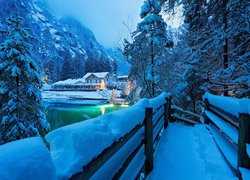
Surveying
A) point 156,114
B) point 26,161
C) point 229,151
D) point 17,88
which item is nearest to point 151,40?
point 17,88

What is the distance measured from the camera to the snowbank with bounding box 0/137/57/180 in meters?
0.74

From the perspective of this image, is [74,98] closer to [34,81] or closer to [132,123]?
[34,81]

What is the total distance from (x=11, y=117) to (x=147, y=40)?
11.0m

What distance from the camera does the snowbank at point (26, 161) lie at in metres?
0.74

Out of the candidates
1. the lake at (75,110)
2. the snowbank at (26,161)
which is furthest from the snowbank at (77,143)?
the lake at (75,110)

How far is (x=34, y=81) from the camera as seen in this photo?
11.8 m

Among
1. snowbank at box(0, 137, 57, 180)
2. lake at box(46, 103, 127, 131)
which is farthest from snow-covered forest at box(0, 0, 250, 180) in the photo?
lake at box(46, 103, 127, 131)

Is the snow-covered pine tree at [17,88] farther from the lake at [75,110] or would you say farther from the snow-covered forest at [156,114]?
the lake at [75,110]

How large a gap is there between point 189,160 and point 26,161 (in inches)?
145

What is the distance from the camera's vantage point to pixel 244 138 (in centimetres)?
256

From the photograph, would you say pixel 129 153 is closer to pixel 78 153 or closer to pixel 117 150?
pixel 117 150

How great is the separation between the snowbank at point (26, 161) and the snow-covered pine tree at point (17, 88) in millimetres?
10838

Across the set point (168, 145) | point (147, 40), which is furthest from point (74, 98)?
point (168, 145)

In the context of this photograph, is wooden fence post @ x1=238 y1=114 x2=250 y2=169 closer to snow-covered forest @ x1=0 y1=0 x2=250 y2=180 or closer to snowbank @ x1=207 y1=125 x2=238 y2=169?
snow-covered forest @ x1=0 y1=0 x2=250 y2=180
